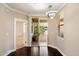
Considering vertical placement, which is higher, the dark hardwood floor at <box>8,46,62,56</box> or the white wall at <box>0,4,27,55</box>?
the white wall at <box>0,4,27,55</box>

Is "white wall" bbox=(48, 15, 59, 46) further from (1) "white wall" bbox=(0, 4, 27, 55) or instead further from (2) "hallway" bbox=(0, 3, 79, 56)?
(1) "white wall" bbox=(0, 4, 27, 55)

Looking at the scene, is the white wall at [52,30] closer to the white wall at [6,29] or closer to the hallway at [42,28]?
the hallway at [42,28]

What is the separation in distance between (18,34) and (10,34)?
282mm

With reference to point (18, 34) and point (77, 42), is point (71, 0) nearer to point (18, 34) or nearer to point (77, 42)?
point (77, 42)

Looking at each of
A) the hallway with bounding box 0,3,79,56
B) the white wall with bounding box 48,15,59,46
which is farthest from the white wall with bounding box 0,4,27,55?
the white wall with bounding box 48,15,59,46

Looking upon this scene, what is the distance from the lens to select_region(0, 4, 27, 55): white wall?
337cm

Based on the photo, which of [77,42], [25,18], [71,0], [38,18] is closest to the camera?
[71,0]

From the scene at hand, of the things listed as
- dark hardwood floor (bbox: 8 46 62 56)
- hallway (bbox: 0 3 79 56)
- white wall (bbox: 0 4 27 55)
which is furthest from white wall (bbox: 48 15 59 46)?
white wall (bbox: 0 4 27 55)

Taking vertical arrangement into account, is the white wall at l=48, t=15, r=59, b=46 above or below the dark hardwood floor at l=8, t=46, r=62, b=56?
above

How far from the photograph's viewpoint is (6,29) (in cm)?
367

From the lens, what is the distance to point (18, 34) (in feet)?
13.3

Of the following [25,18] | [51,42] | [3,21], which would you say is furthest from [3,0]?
[25,18]

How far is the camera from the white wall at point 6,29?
3371mm

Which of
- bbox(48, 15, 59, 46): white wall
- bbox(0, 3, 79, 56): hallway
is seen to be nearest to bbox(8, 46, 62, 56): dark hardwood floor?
bbox(0, 3, 79, 56): hallway
